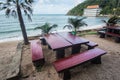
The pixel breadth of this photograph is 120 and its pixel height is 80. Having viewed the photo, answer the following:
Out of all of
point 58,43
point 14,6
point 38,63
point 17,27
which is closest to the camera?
point 38,63

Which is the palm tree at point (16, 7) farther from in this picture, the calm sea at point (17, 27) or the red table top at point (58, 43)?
the red table top at point (58, 43)

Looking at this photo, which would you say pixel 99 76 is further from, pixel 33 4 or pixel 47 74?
pixel 33 4

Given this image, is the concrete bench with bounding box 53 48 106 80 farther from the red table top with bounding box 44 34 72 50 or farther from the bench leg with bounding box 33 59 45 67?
the bench leg with bounding box 33 59 45 67

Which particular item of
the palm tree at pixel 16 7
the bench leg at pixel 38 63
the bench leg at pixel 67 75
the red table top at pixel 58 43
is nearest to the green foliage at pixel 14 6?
the palm tree at pixel 16 7

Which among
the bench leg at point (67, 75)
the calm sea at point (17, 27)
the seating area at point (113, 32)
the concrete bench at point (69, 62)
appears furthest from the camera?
the calm sea at point (17, 27)

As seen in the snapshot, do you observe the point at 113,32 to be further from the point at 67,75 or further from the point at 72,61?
the point at 67,75

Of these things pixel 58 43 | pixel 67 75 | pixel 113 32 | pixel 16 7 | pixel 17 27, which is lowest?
pixel 67 75

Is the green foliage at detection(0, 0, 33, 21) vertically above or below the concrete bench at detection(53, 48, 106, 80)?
above

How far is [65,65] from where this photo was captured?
2332mm

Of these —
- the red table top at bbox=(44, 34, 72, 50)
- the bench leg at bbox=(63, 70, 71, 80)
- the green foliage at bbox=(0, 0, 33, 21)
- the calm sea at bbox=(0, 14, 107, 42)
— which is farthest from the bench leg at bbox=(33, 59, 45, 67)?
the calm sea at bbox=(0, 14, 107, 42)

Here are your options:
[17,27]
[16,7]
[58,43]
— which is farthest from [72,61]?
[17,27]

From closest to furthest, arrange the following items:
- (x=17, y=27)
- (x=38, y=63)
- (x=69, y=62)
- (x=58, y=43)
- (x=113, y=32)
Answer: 1. (x=69, y=62)
2. (x=38, y=63)
3. (x=58, y=43)
4. (x=113, y=32)
5. (x=17, y=27)

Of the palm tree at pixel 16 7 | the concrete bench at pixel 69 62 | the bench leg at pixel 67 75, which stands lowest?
the bench leg at pixel 67 75

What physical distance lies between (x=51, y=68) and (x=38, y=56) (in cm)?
57
